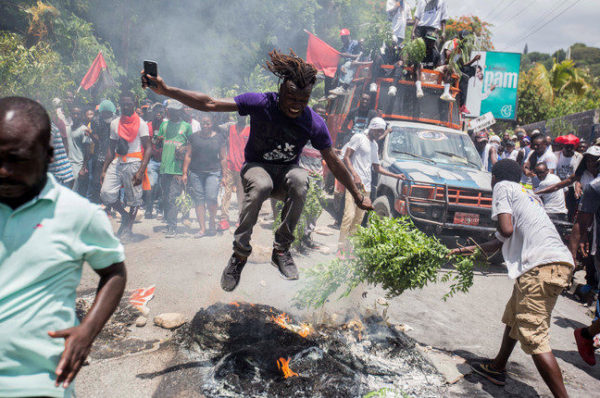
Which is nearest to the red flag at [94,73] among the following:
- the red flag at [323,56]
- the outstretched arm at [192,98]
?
the red flag at [323,56]

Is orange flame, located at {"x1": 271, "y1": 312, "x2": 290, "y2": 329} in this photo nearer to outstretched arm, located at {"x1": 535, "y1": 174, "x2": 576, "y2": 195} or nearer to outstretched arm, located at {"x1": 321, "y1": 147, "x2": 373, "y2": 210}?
outstretched arm, located at {"x1": 321, "y1": 147, "x2": 373, "y2": 210}

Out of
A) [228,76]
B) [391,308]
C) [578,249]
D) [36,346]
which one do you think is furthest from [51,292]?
[228,76]

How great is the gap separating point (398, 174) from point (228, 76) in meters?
17.6

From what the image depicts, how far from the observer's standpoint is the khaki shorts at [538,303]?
3557 mm

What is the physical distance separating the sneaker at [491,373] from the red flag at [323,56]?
12217mm

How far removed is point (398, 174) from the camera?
7469 millimetres

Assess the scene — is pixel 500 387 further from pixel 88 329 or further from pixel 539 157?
pixel 539 157

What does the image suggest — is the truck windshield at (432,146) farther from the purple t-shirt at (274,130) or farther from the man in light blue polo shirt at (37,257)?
the man in light blue polo shirt at (37,257)

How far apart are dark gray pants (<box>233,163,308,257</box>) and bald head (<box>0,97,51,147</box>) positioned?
7.01ft

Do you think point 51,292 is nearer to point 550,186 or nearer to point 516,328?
point 516,328

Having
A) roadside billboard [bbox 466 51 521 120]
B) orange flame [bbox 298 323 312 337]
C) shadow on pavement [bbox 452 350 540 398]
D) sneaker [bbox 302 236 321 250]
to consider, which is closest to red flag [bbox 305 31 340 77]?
roadside billboard [bbox 466 51 521 120]

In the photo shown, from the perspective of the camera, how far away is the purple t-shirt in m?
3.62

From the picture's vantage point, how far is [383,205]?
7.77 meters

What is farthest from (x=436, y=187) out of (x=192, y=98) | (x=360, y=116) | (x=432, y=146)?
(x=192, y=98)
